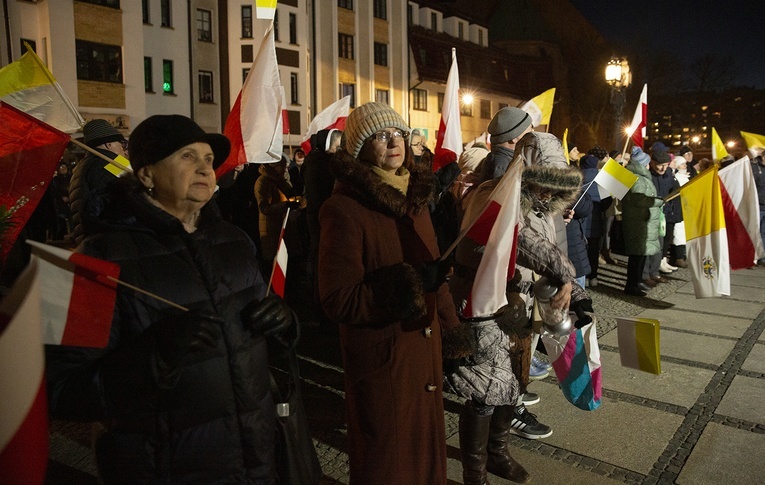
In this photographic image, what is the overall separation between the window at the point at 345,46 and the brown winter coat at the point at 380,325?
105 ft

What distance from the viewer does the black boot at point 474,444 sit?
3420mm

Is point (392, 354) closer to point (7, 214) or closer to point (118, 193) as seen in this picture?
point (118, 193)

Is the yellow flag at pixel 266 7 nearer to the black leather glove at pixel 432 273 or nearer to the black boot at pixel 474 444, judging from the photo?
the black leather glove at pixel 432 273

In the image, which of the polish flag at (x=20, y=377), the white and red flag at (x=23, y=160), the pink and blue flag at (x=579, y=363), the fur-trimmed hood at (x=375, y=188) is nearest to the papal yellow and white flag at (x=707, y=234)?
the pink and blue flag at (x=579, y=363)

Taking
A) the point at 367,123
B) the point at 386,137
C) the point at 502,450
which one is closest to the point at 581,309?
the point at 502,450

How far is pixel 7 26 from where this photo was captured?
22.3 metres

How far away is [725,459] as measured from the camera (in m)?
3.83

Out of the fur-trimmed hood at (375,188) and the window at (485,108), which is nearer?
the fur-trimmed hood at (375,188)

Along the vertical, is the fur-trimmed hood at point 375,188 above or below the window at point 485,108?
below

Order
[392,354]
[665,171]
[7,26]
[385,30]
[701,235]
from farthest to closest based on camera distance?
[385,30], [7,26], [665,171], [701,235], [392,354]

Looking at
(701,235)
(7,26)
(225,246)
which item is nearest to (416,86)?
(7,26)

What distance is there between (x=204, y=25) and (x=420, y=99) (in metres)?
14.1

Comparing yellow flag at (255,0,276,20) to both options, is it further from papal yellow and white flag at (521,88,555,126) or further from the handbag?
papal yellow and white flag at (521,88,555,126)

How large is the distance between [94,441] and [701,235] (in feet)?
A: 14.5
